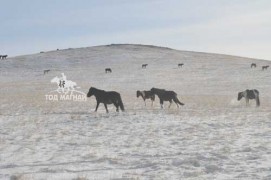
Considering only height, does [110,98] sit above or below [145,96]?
below

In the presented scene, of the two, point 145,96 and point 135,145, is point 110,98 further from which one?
point 135,145

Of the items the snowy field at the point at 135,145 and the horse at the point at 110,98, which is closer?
the snowy field at the point at 135,145

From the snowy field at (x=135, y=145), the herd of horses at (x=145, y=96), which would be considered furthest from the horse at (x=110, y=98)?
the snowy field at (x=135, y=145)

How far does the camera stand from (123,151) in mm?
14484

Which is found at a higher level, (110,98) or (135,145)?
(110,98)

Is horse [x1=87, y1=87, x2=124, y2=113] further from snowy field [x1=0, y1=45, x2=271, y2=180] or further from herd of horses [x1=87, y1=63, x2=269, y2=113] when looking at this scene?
snowy field [x1=0, y1=45, x2=271, y2=180]

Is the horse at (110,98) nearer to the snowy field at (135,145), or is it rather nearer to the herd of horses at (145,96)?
the herd of horses at (145,96)

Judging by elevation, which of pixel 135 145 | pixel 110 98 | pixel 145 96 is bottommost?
pixel 135 145

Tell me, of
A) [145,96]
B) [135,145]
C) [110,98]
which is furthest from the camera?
[145,96]

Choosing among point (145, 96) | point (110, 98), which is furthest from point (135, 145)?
point (145, 96)

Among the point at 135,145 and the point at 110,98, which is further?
the point at 110,98

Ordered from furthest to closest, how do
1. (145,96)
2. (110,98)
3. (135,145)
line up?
(145,96), (110,98), (135,145)

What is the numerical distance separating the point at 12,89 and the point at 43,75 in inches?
766

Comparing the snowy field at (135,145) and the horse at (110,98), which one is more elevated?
the horse at (110,98)
